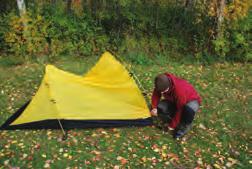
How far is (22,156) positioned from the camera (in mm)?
6172

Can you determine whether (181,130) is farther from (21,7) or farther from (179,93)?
(21,7)

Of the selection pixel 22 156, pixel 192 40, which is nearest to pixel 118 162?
pixel 22 156

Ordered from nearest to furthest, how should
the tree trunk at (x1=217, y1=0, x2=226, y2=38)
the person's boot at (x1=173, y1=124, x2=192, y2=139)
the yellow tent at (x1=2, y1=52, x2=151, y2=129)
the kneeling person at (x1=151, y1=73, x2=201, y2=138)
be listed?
the kneeling person at (x1=151, y1=73, x2=201, y2=138), the yellow tent at (x1=2, y1=52, x2=151, y2=129), the person's boot at (x1=173, y1=124, x2=192, y2=139), the tree trunk at (x1=217, y1=0, x2=226, y2=38)

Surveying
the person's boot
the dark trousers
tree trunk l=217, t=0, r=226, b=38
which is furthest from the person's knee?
tree trunk l=217, t=0, r=226, b=38

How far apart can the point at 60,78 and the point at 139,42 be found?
5067 millimetres

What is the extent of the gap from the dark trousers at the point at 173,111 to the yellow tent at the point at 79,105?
0.32 metres

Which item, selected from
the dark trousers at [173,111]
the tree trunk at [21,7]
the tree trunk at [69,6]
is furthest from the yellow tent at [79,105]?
the tree trunk at [69,6]

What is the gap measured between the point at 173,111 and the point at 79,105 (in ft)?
A: 6.00

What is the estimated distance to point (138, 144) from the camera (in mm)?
6688

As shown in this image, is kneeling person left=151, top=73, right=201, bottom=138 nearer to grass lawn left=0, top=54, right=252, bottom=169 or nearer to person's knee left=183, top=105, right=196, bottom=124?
person's knee left=183, top=105, right=196, bottom=124

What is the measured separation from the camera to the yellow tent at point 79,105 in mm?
6801

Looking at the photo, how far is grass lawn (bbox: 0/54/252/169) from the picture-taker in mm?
6176

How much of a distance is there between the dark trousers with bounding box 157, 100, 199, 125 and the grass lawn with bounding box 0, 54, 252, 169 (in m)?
0.35

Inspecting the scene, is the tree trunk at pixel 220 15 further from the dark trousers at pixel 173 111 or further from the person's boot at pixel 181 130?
the person's boot at pixel 181 130
